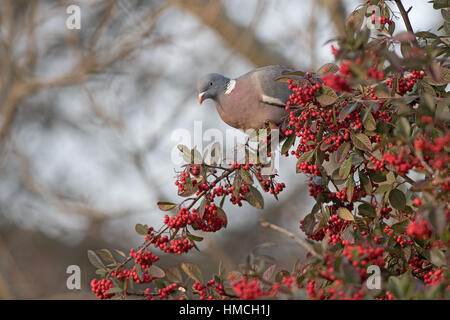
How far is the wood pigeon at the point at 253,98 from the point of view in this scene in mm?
2554

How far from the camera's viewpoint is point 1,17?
22.6ft

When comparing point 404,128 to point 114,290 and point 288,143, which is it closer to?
point 288,143

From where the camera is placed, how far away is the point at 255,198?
1881 mm

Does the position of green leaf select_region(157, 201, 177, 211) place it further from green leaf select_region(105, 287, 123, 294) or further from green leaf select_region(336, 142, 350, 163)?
green leaf select_region(336, 142, 350, 163)

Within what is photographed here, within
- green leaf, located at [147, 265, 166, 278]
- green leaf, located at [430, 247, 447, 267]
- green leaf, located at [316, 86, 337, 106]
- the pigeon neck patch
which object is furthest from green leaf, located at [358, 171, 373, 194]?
the pigeon neck patch

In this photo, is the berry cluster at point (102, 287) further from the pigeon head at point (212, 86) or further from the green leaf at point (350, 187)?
the pigeon head at point (212, 86)

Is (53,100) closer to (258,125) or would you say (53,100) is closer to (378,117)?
(258,125)

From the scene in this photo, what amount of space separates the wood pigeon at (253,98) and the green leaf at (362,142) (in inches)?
33.5

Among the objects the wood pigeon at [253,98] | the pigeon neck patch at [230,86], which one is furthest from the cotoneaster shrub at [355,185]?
the pigeon neck patch at [230,86]

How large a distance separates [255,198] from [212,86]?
1.11 m

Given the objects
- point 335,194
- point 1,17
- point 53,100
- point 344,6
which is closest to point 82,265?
point 53,100

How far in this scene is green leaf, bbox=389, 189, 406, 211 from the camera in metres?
1.67

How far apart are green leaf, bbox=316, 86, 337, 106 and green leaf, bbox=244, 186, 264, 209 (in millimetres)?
393
